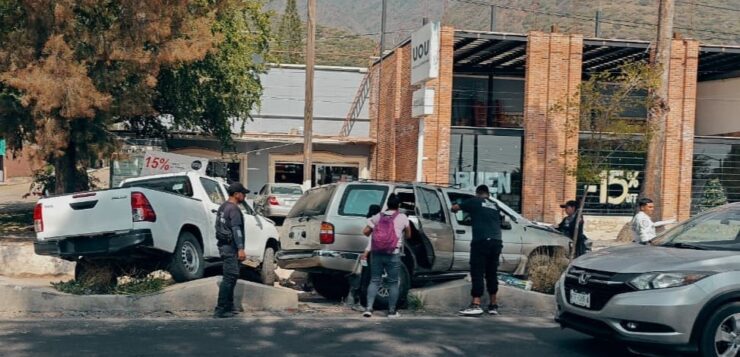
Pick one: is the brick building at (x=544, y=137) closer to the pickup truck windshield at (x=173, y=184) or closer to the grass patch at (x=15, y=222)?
the grass patch at (x=15, y=222)

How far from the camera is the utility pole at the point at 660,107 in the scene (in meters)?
18.8

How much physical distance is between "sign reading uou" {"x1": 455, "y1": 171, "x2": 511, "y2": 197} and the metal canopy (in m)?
4.47

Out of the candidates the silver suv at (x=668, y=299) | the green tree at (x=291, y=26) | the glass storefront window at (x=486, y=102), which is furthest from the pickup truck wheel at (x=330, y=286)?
the green tree at (x=291, y=26)

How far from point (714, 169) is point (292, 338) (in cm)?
2338

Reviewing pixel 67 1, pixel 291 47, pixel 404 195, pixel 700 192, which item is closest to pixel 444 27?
pixel 700 192

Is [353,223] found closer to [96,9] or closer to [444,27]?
[96,9]

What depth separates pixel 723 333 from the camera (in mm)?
7488

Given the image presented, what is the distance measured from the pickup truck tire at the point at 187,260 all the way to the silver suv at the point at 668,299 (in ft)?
19.6

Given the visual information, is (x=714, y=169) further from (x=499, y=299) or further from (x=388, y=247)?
(x=388, y=247)

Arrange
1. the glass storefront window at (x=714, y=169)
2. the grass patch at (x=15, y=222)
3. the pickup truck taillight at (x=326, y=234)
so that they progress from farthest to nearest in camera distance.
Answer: the glass storefront window at (x=714, y=169) → the grass patch at (x=15, y=222) → the pickup truck taillight at (x=326, y=234)

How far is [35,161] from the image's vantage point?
1784 cm

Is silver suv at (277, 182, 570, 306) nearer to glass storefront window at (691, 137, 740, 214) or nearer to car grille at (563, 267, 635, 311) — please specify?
car grille at (563, 267, 635, 311)

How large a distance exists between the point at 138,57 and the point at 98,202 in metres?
7.37

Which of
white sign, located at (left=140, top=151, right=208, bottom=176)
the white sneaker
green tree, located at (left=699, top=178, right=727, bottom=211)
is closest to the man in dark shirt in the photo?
the white sneaker
